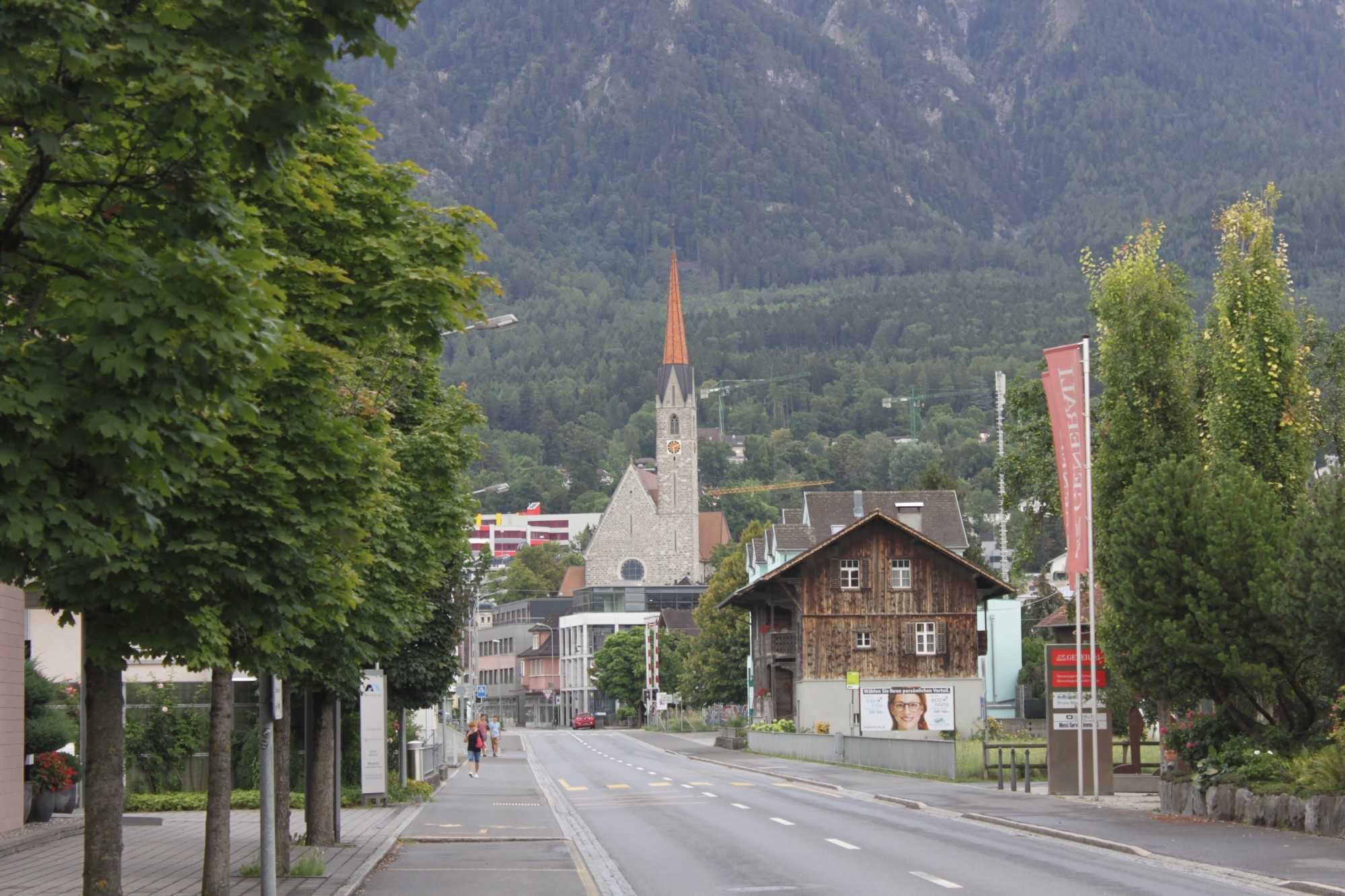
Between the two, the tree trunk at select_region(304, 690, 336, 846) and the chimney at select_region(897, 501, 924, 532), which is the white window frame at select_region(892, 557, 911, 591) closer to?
the chimney at select_region(897, 501, 924, 532)

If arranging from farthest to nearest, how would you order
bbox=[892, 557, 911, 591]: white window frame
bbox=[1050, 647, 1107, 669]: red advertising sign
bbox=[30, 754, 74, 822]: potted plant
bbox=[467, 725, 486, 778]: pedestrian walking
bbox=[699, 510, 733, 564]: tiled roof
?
1. bbox=[699, 510, 733, 564]: tiled roof
2. bbox=[892, 557, 911, 591]: white window frame
3. bbox=[467, 725, 486, 778]: pedestrian walking
4. bbox=[1050, 647, 1107, 669]: red advertising sign
5. bbox=[30, 754, 74, 822]: potted plant

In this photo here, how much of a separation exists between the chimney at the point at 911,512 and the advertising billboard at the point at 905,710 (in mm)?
16990

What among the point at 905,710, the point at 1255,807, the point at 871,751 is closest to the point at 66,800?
the point at 1255,807

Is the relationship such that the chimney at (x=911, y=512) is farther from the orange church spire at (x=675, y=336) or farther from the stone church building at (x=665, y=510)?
the orange church spire at (x=675, y=336)

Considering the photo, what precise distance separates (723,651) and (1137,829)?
63858mm

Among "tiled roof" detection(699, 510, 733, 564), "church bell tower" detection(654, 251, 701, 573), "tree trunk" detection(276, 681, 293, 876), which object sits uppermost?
"church bell tower" detection(654, 251, 701, 573)

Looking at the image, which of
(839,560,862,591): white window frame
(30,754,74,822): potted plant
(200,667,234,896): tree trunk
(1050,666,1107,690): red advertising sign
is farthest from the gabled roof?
(200,667,234,896): tree trunk

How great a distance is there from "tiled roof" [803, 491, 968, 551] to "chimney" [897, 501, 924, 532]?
0.23 metres

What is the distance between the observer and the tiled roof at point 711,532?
17838 cm

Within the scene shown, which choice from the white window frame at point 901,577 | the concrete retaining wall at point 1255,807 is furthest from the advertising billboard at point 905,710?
the concrete retaining wall at point 1255,807

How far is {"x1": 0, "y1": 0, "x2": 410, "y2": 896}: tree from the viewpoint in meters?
7.12

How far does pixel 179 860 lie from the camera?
20000mm

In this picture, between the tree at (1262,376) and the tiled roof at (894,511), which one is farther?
the tiled roof at (894,511)

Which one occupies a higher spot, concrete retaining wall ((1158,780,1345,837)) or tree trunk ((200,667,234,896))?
tree trunk ((200,667,234,896))
